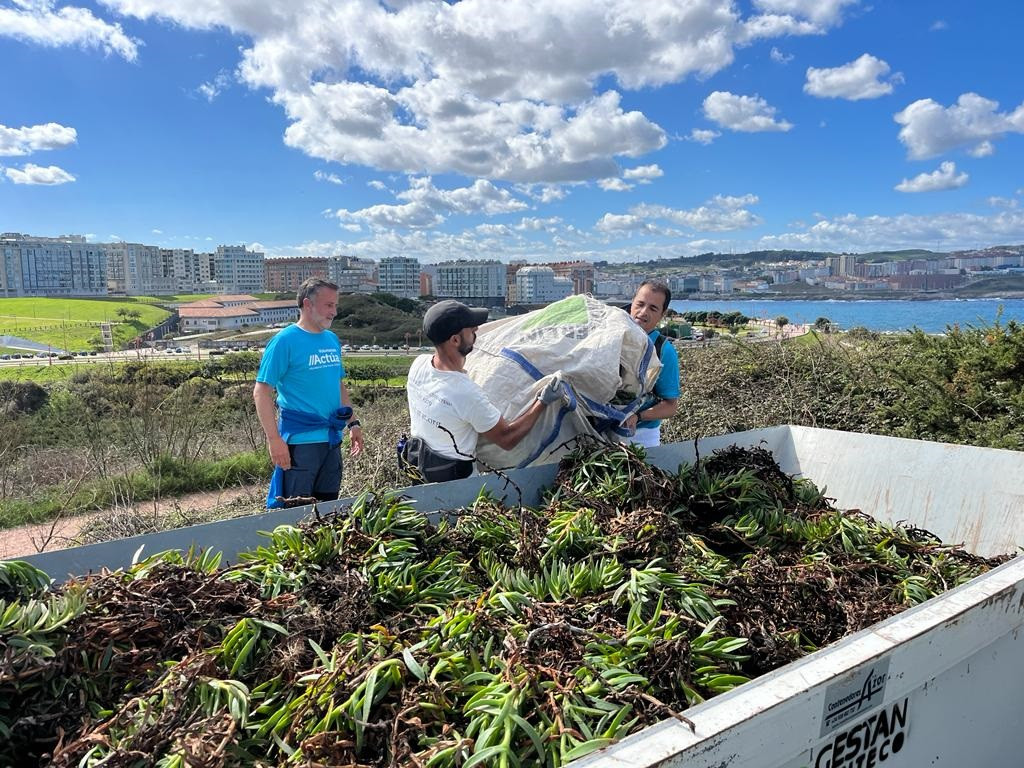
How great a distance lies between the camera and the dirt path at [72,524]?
20.7 ft

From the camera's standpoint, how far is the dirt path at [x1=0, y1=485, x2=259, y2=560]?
6.31 meters

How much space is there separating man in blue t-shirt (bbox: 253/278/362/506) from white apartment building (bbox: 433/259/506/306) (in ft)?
148

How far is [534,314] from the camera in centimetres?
385

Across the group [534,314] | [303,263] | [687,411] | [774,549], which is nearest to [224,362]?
[687,411]

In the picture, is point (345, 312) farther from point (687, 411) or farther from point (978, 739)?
point (978, 739)

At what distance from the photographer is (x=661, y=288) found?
3.87 meters

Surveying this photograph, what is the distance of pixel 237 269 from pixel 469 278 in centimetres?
3138

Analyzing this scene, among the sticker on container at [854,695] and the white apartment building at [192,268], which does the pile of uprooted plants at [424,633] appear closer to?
the sticker on container at [854,695]

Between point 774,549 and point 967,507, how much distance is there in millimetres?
1449

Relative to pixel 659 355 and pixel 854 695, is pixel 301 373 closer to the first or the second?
pixel 659 355

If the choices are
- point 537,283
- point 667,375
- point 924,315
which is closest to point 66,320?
point 537,283

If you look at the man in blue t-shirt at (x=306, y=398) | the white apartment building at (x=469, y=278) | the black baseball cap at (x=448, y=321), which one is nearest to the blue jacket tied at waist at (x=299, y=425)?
the man in blue t-shirt at (x=306, y=398)

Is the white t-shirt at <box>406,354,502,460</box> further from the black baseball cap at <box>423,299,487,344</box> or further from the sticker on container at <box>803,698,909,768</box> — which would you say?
the sticker on container at <box>803,698,909,768</box>

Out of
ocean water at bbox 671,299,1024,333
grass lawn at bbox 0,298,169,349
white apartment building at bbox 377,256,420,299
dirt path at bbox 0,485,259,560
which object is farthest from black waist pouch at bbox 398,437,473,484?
white apartment building at bbox 377,256,420,299
